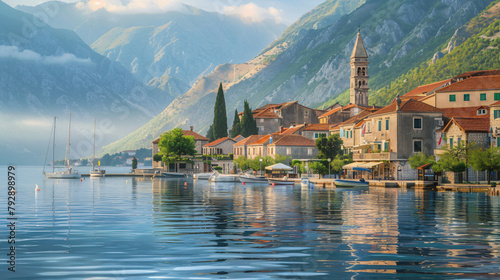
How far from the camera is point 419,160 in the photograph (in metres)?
94.4

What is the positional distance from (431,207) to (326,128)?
90949 millimetres

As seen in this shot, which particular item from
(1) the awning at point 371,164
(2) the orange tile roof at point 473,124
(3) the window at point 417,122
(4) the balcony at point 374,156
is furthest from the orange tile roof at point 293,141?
(2) the orange tile roof at point 473,124

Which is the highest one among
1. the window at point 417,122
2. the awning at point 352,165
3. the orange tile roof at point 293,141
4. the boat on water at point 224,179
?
the window at point 417,122

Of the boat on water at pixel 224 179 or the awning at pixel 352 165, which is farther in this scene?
the boat on water at pixel 224 179

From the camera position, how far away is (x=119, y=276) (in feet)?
69.0

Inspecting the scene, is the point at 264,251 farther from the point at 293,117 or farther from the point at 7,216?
the point at 293,117

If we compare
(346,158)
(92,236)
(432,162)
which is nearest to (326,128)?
(346,158)

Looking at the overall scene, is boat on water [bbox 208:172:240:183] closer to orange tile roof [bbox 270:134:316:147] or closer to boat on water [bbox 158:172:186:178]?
orange tile roof [bbox 270:134:316:147]

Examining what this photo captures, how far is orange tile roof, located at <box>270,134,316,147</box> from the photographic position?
13345 cm

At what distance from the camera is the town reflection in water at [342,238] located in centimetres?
2280

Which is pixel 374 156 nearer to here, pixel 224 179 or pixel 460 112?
pixel 460 112

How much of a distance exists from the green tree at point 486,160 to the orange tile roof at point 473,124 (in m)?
6.60

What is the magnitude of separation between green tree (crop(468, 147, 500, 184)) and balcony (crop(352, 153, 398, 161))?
19011 millimetres

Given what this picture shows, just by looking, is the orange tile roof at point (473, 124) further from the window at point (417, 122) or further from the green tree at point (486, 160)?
the window at point (417, 122)
